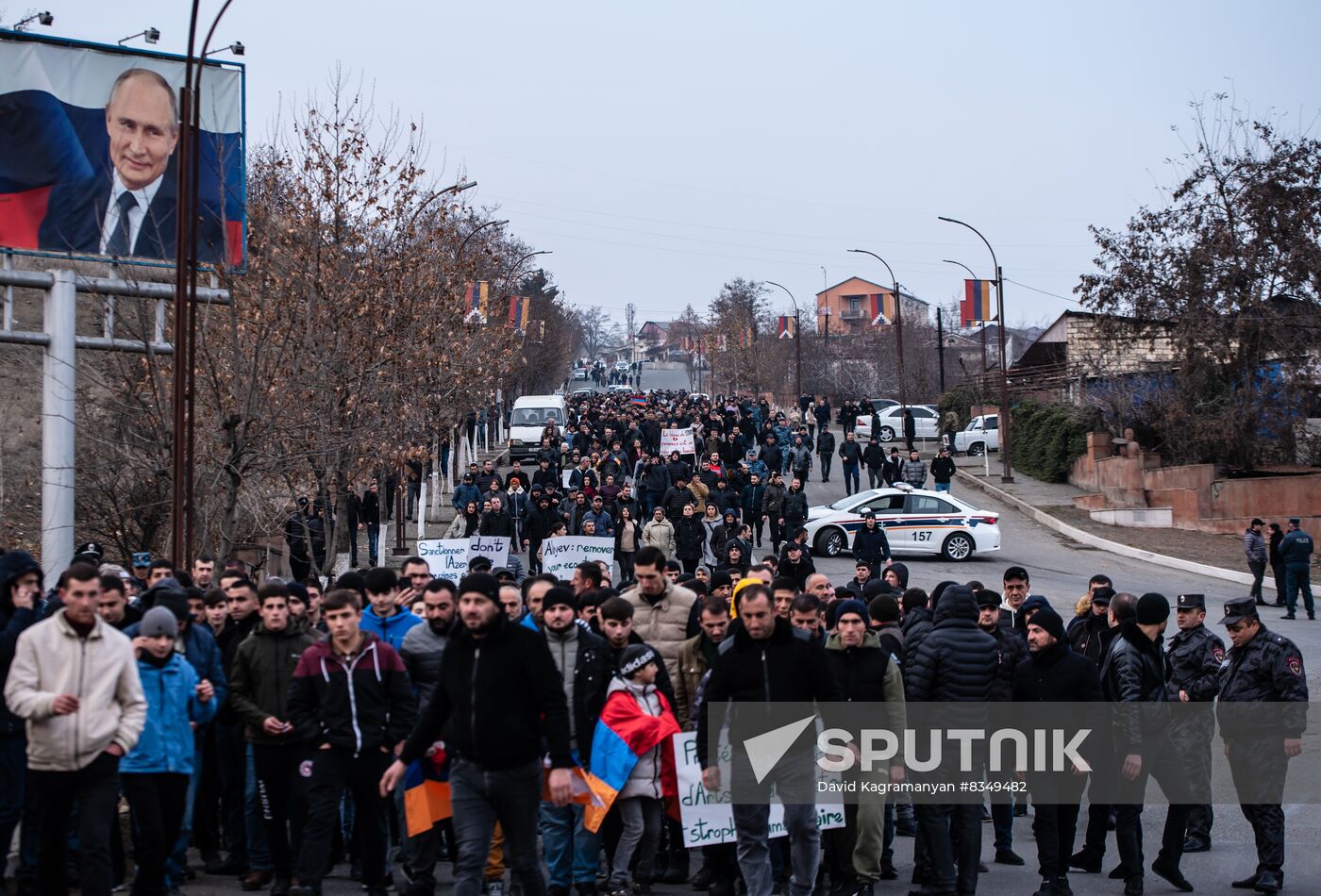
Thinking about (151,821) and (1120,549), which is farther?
(1120,549)

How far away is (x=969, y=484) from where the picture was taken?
1661 inches

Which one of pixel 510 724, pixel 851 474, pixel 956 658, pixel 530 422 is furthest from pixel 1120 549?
pixel 510 724

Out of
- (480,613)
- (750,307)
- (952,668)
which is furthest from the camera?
(750,307)

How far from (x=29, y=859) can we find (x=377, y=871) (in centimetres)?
194

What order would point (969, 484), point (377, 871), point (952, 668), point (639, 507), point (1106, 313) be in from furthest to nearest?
point (969, 484), point (1106, 313), point (639, 507), point (952, 668), point (377, 871)

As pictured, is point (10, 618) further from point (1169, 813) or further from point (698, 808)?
point (1169, 813)

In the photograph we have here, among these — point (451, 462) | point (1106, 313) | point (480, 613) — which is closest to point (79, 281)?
point (480, 613)

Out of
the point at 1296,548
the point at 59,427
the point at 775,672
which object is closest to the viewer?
the point at 775,672

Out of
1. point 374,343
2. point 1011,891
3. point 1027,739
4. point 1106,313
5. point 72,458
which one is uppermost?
point 1106,313

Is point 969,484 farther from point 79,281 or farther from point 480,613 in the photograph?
point 480,613

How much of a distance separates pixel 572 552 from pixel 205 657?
30.4ft

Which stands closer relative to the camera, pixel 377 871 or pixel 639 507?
pixel 377 871

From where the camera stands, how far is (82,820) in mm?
7137

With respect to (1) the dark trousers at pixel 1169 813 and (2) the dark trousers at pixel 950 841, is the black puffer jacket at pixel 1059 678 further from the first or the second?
(2) the dark trousers at pixel 950 841
